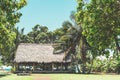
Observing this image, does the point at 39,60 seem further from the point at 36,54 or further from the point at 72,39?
the point at 72,39

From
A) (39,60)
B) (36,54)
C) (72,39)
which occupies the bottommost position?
(39,60)

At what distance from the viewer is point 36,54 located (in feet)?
212

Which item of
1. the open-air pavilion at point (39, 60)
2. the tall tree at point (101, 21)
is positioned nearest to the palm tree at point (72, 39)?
the open-air pavilion at point (39, 60)

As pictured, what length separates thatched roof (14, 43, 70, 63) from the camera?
63.0 meters

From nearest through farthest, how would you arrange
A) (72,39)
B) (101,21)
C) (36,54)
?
(101,21)
(72,39)
(36,54)

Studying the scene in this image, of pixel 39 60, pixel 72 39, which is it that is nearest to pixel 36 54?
pixel 39 60

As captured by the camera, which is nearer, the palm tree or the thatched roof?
the palm tree

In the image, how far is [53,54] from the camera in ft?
214

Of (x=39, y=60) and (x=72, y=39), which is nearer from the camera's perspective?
(x=72, y=39)

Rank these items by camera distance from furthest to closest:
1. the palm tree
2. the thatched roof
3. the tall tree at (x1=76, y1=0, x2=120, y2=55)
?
the thatched roof < the palm tree < the tall tree at (x1=76, y1=0, x2=120, y2=55)

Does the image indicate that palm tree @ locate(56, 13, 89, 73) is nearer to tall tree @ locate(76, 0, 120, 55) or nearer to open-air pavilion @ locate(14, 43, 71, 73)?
open-air pavilion @ locate(14, 43, 71, 73)

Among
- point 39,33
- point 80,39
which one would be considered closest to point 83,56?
point 80,39

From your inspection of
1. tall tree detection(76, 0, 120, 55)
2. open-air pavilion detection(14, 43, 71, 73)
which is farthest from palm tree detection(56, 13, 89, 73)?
tall tree detection(76, 0, 120, 55)

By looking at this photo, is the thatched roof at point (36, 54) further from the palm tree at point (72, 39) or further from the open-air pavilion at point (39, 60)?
the palm tree at point (72, 39)
